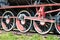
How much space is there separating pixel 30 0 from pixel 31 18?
818 mm

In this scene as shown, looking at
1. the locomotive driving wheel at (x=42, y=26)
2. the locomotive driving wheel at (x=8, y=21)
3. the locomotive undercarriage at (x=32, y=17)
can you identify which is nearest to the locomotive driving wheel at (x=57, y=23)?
the locomotive undercarriage at (x=32, y=17)

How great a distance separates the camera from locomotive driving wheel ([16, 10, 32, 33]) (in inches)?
372

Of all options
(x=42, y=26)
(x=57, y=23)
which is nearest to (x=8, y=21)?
(x=42, y=26)

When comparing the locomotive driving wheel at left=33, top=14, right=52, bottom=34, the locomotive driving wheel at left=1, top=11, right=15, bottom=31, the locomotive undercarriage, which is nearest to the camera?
the locomotive undercarriage

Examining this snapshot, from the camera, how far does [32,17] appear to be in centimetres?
902

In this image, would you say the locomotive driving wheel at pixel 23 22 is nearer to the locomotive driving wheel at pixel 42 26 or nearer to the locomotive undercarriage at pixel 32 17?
the locomotive undercarriage at pixel 32 17

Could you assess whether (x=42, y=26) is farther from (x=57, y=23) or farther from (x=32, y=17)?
(x=57, y=23)

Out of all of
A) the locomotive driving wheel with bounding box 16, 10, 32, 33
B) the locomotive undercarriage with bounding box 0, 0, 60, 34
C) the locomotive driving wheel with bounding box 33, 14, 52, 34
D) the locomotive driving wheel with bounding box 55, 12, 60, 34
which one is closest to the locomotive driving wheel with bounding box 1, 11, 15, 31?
the locomotive undercarriage with bounding box 0, 0, 60, 34

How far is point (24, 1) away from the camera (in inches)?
391

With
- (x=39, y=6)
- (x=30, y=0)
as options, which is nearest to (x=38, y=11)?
(x=39, y=6)

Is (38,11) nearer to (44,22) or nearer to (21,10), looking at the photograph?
(44,22)

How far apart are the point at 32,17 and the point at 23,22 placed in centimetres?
59

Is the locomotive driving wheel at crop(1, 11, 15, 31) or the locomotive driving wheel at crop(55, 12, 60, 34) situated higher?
the locomotive driving wheel at crop(55, 12, 60, 34)

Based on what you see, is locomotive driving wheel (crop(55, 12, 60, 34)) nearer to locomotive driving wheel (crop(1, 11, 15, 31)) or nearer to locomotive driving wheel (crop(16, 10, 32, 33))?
locomotive driving wheel (crop(16, 10, 32, 33))
